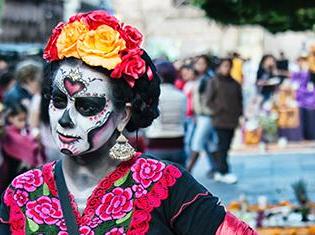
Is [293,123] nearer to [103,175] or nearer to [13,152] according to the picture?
[13,152]

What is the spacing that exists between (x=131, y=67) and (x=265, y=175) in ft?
39.0

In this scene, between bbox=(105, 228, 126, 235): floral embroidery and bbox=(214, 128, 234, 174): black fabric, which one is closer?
bbox=(105, 228, 126, 235): floral embroidery

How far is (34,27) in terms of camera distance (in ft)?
138

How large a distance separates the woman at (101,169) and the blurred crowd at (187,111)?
0.54 ft

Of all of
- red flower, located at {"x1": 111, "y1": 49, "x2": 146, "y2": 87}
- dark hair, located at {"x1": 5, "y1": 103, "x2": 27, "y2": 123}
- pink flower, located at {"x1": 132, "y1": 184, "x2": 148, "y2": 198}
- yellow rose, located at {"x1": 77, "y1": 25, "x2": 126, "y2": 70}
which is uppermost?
yellow rose, located at {"x1": 77, "y1": 25, "x2": 126, "y2": 70}

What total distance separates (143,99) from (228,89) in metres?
10.1

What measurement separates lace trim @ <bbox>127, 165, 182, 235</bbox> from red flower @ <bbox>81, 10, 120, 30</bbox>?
49 cm

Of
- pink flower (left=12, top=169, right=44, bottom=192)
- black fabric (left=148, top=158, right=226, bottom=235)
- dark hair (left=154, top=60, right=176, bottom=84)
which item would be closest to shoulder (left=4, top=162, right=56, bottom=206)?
pink flower (left=12, top=169, right=44, bottom=192)

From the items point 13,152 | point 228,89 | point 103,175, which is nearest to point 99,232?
point 103,175

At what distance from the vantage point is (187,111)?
14359mm

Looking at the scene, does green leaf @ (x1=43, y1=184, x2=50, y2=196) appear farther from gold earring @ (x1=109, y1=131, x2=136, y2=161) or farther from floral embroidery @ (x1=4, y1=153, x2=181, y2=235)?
gold earring @ (x1=109, y1=131, x2=136, y2=161)

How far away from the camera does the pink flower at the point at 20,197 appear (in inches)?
137

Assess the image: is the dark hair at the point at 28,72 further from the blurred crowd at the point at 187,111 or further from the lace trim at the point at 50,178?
the lace trim at the point at 50,178

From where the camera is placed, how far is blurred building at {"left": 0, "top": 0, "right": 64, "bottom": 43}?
39.1 meters
